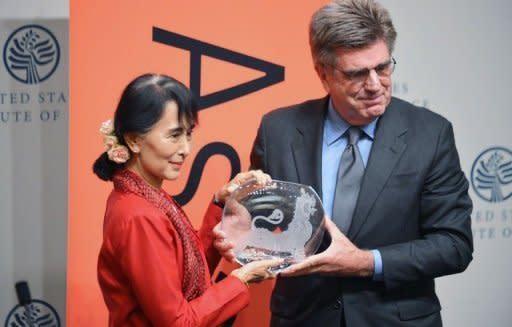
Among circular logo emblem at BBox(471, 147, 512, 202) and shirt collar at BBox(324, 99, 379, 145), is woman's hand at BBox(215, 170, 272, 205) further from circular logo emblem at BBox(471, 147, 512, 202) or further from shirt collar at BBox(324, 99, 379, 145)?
circular logo emblem at BBox(471, 147, 512, 202)

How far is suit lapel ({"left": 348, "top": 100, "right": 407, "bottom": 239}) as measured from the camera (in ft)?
5.92

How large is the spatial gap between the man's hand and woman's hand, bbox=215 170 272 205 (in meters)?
0.18

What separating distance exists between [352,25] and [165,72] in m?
0.75

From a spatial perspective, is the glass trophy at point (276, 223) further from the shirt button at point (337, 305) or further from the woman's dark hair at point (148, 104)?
the woman's dark hair at point (148, 104)

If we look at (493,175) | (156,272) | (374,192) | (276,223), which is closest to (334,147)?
(374,192)

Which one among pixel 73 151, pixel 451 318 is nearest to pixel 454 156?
pixel 73 151

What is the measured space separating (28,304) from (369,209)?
5.78 ft

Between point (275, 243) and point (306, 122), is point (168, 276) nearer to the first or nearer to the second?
point (275, 243)

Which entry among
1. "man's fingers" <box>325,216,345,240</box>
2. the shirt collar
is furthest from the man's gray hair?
"man's fingers" <box>325,216,345,240</box>

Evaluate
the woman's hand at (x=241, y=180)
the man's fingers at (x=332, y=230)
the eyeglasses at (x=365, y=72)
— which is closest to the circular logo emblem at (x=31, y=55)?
the woman's hand at (x=241, y=180)

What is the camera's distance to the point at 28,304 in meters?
2.99

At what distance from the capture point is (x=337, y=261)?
1.74 metres

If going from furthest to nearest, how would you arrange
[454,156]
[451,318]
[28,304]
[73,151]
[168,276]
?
[451,318], [28,304], [73,151], [454,156], [168,276]

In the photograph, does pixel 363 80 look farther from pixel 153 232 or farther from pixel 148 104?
pixel 153 232
